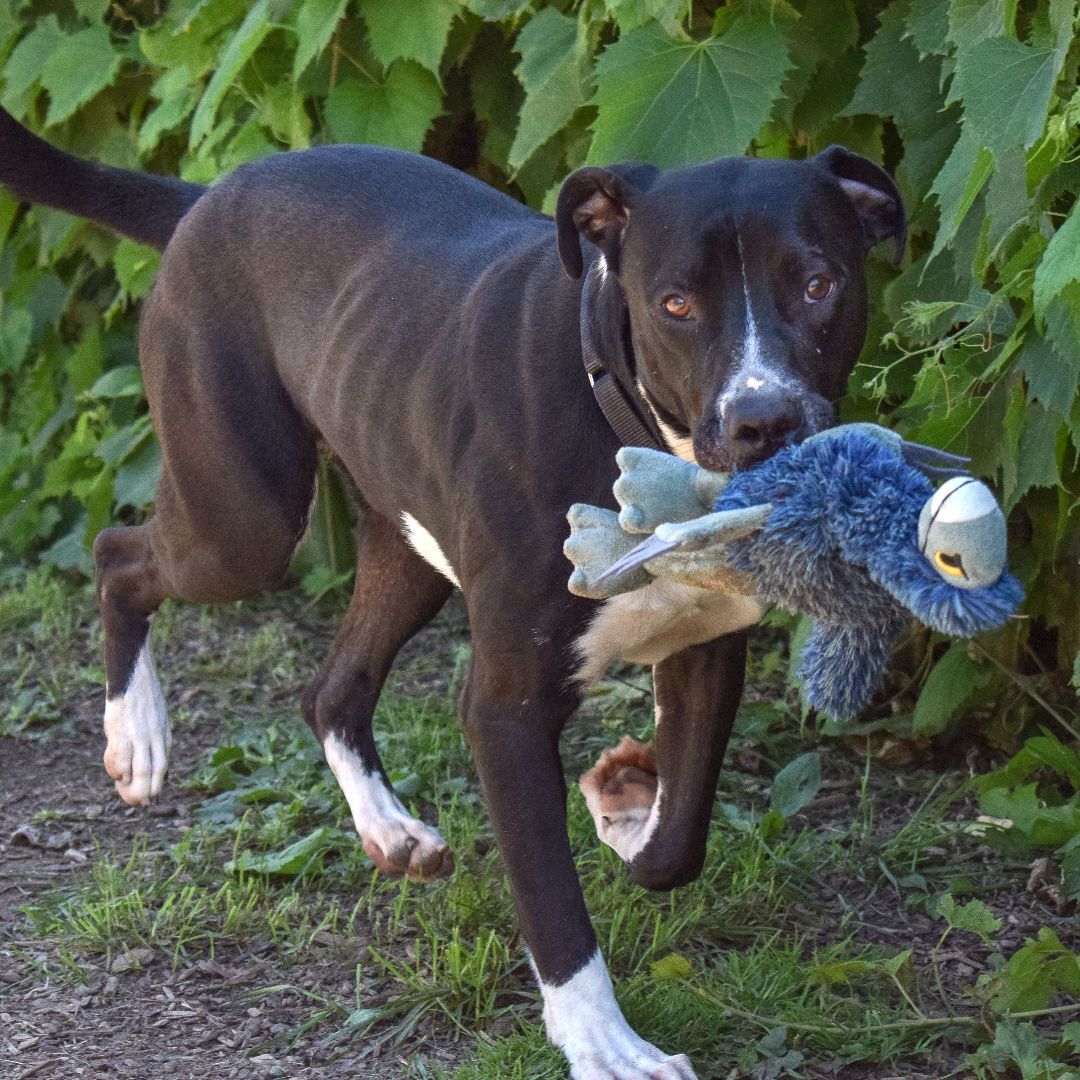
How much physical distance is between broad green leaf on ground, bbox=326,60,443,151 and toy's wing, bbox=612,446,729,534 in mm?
2043

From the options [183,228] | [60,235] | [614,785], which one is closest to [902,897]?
[614,785]

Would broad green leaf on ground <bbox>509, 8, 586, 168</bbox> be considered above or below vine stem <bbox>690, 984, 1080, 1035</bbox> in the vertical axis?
above

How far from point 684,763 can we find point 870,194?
112 centimetres

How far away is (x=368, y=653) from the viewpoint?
3.99m

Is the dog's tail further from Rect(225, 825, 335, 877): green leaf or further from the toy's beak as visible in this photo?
the toy's beak

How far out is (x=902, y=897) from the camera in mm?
3572

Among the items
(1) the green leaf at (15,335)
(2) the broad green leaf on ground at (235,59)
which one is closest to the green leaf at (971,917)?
(2) the broad green leaf on ground at (235,59)

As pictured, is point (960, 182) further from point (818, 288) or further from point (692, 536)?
point (692, 536)

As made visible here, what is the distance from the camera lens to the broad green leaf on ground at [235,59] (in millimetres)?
4129

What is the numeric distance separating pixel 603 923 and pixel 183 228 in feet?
5.68

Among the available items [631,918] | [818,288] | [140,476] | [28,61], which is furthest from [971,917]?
[28,61]

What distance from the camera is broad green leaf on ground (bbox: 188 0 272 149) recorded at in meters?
4.13

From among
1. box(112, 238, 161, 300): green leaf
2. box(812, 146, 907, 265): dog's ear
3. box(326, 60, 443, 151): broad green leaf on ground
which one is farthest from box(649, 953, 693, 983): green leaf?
box(112, 238, 161, 300): green leaf

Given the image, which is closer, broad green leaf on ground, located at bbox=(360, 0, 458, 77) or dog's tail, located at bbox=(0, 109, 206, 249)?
dog's tail, located at bbox=(0, 109, 206, 249)
